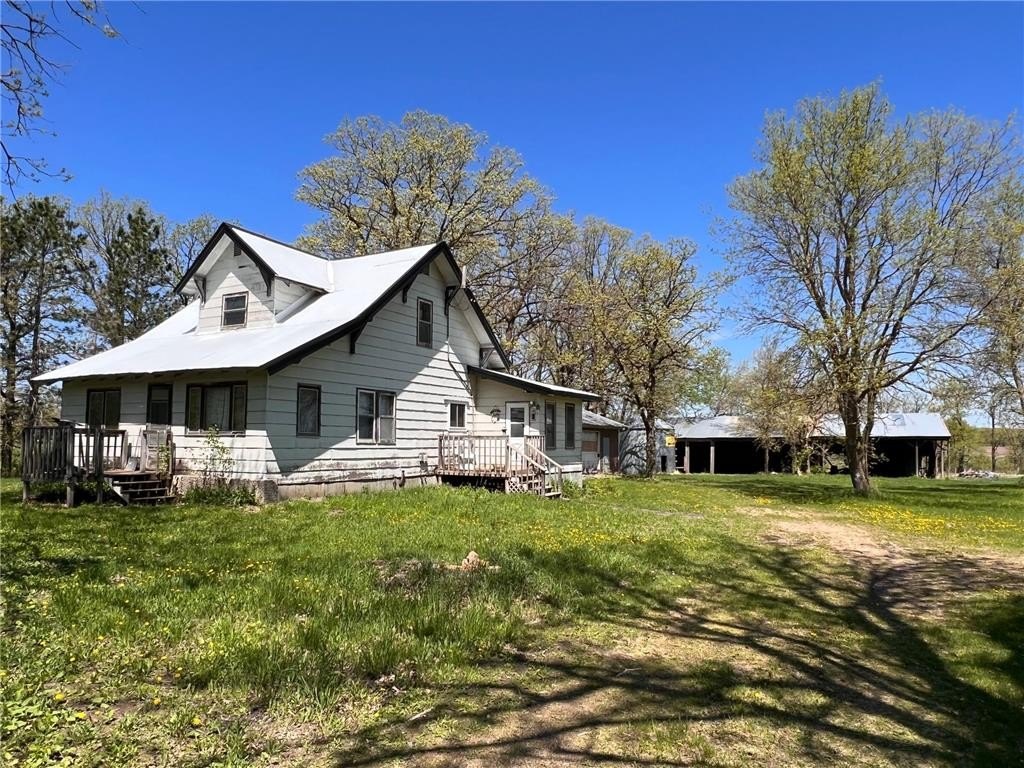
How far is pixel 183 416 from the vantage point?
629 inches

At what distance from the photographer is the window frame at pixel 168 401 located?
16.2 metres

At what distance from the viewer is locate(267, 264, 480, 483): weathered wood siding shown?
1541 centimetres

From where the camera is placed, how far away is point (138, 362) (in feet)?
54.9

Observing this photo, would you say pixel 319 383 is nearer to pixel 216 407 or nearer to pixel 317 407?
pixel 317 407

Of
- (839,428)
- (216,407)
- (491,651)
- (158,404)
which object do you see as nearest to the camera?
(491,651)

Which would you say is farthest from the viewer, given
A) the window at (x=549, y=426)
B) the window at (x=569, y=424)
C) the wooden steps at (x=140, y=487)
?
the window at (x=569, y=424)

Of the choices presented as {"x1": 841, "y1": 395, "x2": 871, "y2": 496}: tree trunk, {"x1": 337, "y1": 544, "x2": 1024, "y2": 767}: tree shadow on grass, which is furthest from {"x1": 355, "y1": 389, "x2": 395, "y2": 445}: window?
{"x1": 841, "y1": 395, "x2": 871, "y2": 496}: tree trunk

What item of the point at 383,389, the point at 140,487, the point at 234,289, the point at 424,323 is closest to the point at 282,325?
the point at 234,289

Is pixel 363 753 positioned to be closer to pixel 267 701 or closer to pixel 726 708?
pixel 267 701

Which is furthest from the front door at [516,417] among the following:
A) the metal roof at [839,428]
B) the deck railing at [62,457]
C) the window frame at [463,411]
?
the metal roof at [839,428]

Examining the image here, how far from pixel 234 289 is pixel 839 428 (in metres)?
37.5

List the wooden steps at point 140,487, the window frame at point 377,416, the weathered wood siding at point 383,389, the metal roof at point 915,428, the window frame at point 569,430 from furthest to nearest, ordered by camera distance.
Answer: the metal roof at point 915,428 < the window frame at point 569,430 < the window frame at point 377,416 < the weathered wood siding at point 383,389 < the wooden steps at point 140,487

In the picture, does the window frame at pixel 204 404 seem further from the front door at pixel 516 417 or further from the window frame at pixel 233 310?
the front door at pixel 516 417

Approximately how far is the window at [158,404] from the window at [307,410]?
345 centimetres
